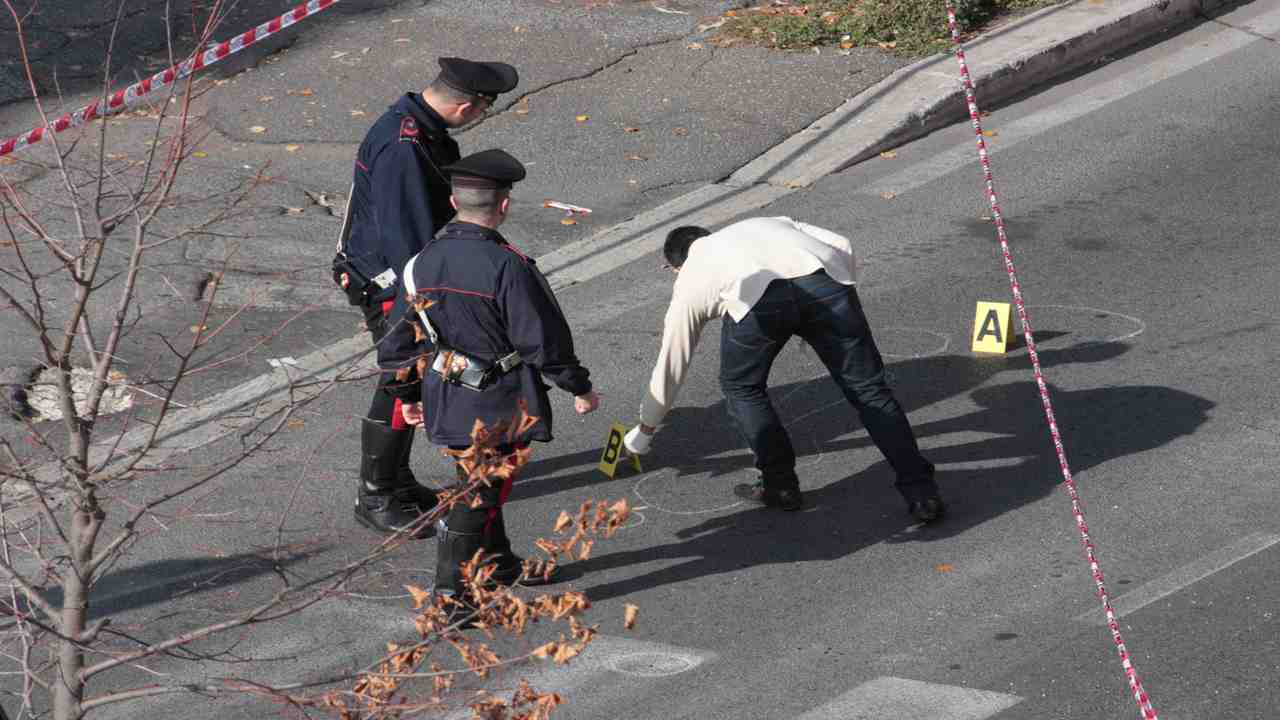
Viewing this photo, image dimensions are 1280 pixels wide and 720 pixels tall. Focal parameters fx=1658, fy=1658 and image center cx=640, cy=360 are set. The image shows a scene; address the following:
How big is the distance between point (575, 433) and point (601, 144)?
4.18m

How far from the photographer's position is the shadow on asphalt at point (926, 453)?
6738mm

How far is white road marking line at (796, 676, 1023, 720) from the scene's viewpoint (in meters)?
5.41

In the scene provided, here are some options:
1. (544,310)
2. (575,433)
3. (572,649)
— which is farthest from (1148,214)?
(572,649)

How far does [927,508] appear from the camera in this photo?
671 cm

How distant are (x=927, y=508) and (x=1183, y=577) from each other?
1.04m

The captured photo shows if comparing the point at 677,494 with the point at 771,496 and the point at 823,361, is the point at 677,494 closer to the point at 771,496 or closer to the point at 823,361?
the point at 771,496

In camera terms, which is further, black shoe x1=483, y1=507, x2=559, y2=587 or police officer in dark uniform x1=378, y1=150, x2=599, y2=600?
black shoe x1=483, y1=507, x2=559, y2=587

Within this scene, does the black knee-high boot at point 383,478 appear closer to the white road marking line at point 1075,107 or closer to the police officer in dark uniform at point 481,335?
the police officer in dark uniform at point 481,335

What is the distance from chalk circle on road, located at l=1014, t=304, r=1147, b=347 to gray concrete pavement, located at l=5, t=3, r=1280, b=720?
20mm

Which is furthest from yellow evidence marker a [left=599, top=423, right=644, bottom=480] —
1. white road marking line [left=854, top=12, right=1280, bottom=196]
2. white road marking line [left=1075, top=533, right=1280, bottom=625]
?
white road marking line [left=854, top=12, right=1280, bottom=196]

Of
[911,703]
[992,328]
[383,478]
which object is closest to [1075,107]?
[992,328]

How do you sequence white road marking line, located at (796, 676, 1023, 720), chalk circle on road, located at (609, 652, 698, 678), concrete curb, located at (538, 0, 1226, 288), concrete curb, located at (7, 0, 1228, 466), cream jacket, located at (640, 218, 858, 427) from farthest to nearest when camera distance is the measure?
concrete curb, located at (538, 0, 1226, 288) → concrete curb, located at (7, 0, 1228, 466) → cream jacket, located at (640, 218, 858, 427) → chalk circle on road, located at (609, 652, 698, 678) → white road marking line, located at (796, 676, 1023, 720)

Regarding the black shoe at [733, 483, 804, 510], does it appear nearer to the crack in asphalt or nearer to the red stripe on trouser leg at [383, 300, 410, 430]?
the red stripe on trouser leg at [383, 300, 410, 430]

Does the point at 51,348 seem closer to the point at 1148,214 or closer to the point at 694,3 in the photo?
the point at 1148,214
